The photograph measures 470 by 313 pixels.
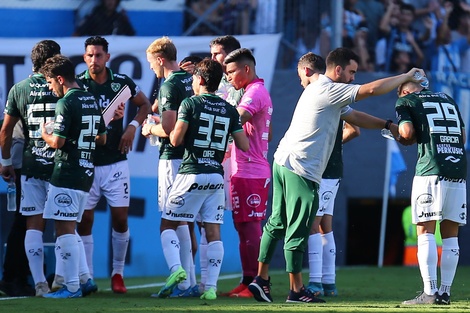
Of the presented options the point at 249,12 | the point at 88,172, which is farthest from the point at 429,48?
the point at 88,172

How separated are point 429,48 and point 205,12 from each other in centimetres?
349

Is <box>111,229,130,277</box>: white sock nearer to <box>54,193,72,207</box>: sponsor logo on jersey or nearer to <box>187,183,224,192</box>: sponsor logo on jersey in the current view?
<box>54,193,72,207</box>: sponsor logo on jersey

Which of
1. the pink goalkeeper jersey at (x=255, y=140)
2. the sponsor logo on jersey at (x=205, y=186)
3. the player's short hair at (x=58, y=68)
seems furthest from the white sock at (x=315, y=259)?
the player's short hair at (x=58, y=68)

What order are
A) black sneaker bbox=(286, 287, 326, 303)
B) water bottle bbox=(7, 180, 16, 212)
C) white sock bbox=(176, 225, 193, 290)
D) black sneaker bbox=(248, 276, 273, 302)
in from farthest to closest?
water bottle bbox=(7, 180, 16, 212) < white sock bbox=(176, 225, 193, 290) < black sneaker bbox=(248, 276, 273, 302) < black sneaker bbox=(286, 287, 326, 303)

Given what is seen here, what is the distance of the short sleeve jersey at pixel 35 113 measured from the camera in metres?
8.93

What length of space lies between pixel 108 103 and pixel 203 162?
4.75 ft

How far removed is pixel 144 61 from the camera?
12.6 meters

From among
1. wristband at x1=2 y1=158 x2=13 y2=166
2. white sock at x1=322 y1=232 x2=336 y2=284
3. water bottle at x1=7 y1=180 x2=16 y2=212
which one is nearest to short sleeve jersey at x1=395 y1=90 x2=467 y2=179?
white sock at x1=322 y1=232 x2=336 y2=284

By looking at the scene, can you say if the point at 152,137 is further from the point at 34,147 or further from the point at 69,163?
the point at 34,147

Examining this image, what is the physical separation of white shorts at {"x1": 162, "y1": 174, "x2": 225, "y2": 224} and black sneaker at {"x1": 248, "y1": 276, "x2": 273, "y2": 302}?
733 millimetres

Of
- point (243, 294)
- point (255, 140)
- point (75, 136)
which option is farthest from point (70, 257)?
point (255, 140)

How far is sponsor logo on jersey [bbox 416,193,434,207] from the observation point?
7.96 metres

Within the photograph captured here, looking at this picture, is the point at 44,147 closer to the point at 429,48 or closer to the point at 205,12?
the point at 205,12

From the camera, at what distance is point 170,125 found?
8.70 meters
